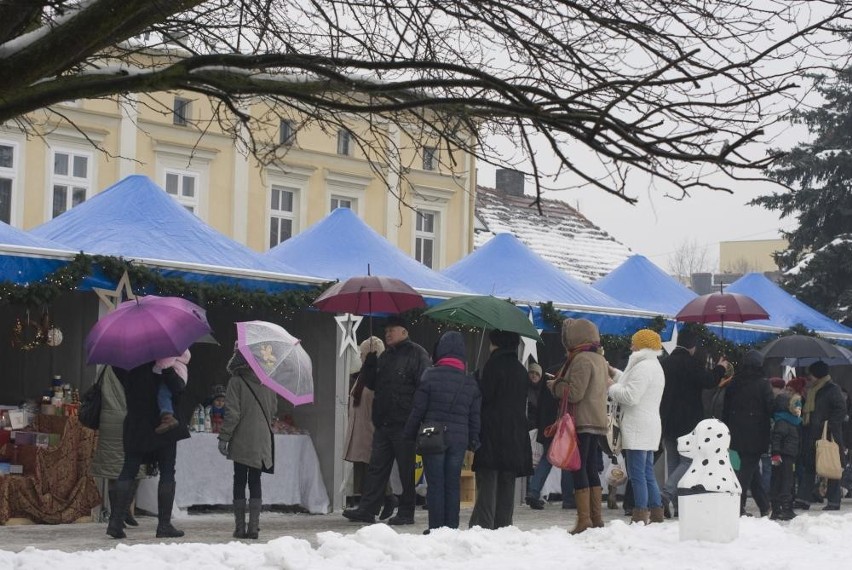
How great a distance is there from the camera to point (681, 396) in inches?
634

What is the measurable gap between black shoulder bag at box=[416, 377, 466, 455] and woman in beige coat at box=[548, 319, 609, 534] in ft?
4.14

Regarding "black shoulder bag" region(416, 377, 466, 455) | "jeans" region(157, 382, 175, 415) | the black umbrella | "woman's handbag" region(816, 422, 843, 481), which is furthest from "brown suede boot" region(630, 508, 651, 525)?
the black umbrella

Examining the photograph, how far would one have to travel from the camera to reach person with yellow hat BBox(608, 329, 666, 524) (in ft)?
46.0

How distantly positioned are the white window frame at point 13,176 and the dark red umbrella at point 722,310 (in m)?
14.6

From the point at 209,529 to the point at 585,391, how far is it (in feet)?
11.9

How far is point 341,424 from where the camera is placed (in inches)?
644

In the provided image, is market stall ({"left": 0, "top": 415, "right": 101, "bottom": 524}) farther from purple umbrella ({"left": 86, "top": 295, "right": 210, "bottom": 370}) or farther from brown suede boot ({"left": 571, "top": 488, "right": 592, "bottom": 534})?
brown suede boot ({"left": 571, "top": 488, "right": 592, "bottom": 534})

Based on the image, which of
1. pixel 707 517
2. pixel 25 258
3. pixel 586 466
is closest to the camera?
pixel 707 517

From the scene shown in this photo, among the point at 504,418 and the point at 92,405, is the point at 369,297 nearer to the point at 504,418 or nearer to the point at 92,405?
the point at 504,418

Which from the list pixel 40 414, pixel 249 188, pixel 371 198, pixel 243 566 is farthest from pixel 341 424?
pixel 371 198

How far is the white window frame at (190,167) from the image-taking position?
30.9 metres

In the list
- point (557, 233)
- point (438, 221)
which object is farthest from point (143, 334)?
point (557, 233)

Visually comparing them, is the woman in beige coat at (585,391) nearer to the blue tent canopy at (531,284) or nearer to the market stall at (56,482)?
the market stall at (56,482)

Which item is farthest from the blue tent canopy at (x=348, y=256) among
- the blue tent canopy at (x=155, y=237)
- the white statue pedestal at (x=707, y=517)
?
the white statue pedestal at (x=707, y=517)
